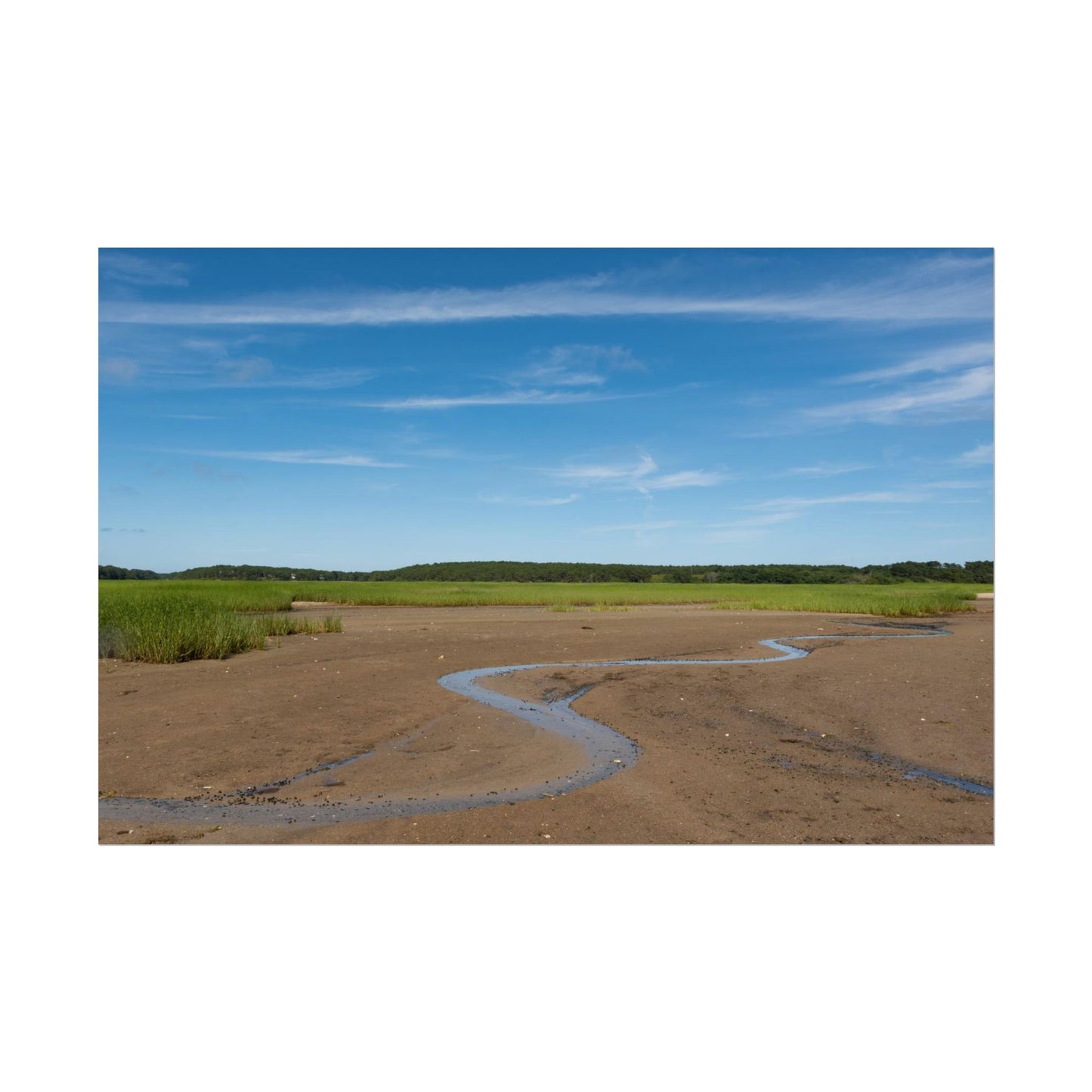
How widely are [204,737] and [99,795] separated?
1.99m

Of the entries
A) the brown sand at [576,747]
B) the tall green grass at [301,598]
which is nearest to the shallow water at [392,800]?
the brown sand at [576,747]

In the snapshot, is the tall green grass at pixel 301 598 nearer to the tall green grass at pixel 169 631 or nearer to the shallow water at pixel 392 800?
the tall green grass at pixel 169 631

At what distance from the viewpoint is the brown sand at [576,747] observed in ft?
20.8

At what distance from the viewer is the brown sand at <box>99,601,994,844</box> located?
6.35 m

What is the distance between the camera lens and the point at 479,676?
1495 centimetres

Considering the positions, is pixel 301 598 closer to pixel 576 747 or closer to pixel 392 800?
pixel 576 747

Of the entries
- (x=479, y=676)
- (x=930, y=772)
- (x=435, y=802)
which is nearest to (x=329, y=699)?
(x=479, y=676)

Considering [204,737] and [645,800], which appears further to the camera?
[204,737]

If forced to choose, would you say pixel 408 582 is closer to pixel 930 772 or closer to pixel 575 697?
pixel 575 697

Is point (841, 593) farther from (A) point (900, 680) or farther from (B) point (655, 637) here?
(A) point (900, 680)

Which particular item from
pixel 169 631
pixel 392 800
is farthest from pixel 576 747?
pixel 169 631

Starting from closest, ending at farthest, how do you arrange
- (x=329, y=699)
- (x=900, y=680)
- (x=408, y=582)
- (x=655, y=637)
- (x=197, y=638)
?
(x=329, y=699)
(x=900, y=680)
(x=197, y=638)
(x=655, y=637)
(x=408, y=582)

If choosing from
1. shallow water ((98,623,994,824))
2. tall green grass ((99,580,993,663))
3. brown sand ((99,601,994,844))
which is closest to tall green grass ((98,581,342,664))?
tall green grass ((99,580,993,663))

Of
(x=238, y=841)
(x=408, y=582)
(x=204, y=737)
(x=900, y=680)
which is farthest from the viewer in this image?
(x=408, y=582)
